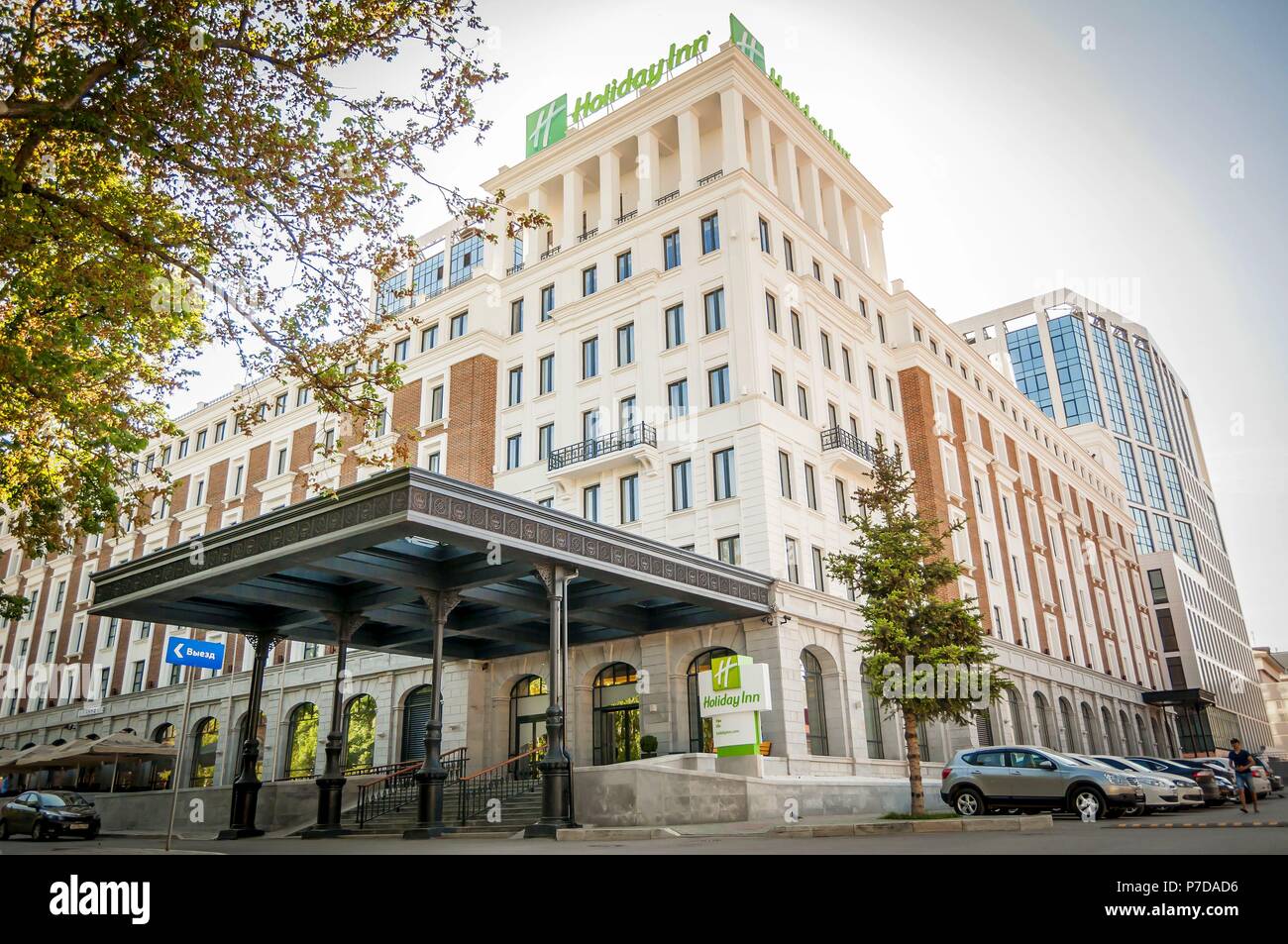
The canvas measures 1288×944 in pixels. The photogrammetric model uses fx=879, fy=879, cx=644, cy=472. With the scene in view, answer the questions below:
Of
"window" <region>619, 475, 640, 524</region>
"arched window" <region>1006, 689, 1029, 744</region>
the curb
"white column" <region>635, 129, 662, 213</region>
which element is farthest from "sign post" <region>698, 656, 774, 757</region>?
"arched window" <region>1006, 689, 1029, 744</region>

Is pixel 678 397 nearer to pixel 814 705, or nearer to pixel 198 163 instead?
pixel 814 705

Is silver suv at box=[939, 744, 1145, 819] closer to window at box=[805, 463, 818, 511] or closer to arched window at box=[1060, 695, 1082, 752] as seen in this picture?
window at box=[805, 463, 818, 511]

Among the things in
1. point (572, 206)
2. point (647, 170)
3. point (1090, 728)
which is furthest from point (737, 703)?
point (1090, 728)

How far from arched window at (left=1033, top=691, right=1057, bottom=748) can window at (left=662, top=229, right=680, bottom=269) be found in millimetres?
27879

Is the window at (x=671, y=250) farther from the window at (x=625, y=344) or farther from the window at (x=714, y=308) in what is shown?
the window at (x=625, y=344)

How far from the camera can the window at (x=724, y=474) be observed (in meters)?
28.8

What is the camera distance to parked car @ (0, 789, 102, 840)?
21.8 meters

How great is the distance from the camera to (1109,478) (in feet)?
225

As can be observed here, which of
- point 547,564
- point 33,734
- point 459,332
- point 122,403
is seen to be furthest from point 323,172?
point 33,734

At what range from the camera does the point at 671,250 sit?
33.7 m

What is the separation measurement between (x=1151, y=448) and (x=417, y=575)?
311 feet

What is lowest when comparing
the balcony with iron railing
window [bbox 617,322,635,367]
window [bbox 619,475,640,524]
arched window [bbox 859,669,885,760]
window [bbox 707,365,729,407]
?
arched window [bbox 859,669,885,760]

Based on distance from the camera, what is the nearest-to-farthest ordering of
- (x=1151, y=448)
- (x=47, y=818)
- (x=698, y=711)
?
(x=47, y=818)
(x=698, y=711)
(x=1151, y=448)

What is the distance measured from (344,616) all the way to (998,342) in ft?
310
